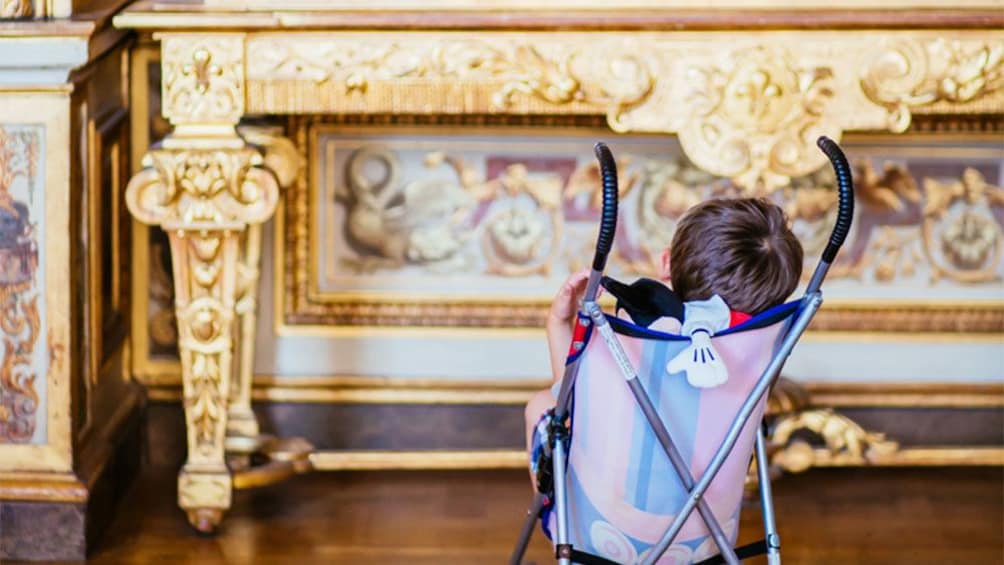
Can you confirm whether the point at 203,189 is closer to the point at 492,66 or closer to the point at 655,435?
the point at 492,66

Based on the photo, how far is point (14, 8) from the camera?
10.5ft

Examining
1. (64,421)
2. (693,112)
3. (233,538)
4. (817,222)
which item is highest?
(693,112)

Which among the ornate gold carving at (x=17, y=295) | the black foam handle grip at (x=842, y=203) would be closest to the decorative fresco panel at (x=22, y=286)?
the ornate gold carving at (x=17, y=295)

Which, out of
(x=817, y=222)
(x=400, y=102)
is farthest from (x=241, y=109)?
(x=817, y=222)

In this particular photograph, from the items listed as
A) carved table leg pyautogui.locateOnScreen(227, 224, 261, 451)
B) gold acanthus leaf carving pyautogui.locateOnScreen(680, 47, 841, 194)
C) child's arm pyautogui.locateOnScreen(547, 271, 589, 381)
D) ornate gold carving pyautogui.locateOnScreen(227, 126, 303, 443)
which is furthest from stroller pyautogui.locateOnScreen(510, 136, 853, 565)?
carved table leg pyautogui.locateOnScreen(227, 224, 261, 451)

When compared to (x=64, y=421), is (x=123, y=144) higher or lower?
higher

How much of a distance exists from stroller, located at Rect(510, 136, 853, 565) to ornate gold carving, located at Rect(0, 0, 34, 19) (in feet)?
4.46

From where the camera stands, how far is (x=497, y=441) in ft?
13.2

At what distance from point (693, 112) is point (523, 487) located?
1130 millimetres

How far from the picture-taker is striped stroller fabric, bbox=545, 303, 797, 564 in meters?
2.43

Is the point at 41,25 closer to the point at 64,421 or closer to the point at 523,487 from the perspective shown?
the point at 64,421

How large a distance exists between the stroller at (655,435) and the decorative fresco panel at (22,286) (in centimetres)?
120

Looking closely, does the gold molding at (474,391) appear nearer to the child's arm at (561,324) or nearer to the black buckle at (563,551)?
the child's arm at (561,324)

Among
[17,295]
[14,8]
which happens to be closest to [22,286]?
[17,295]
